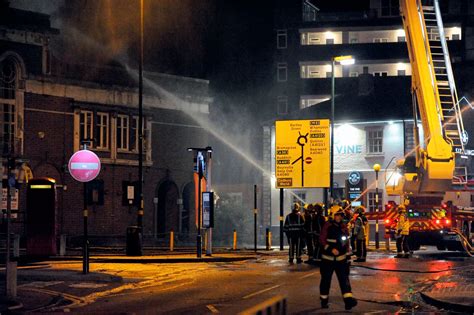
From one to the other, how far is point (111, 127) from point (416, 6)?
1119 inches

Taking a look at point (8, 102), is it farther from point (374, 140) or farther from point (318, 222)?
point (318, 222)

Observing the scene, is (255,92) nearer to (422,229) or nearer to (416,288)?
(422,229)

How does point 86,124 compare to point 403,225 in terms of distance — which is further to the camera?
point 86,124

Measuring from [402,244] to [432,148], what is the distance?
3433 mm

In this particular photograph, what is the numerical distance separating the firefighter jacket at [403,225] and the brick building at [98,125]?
20.0 meters

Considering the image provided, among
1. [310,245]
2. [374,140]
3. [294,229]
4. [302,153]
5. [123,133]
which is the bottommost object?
[310,245]

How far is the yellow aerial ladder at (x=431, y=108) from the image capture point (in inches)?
1166

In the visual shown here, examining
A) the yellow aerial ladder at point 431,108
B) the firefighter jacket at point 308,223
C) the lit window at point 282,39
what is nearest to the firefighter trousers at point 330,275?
the firefighter jacket at point 308,223

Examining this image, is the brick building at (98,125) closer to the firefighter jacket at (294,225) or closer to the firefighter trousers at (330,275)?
the firefighter jacket at (294,225)

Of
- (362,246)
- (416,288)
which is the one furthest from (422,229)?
(416,288)

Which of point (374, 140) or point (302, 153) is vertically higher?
point (374, 140)

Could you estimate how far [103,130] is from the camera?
55.7 m

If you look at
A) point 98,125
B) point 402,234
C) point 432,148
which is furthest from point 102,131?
point 432,148

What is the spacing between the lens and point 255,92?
85.9 metres
